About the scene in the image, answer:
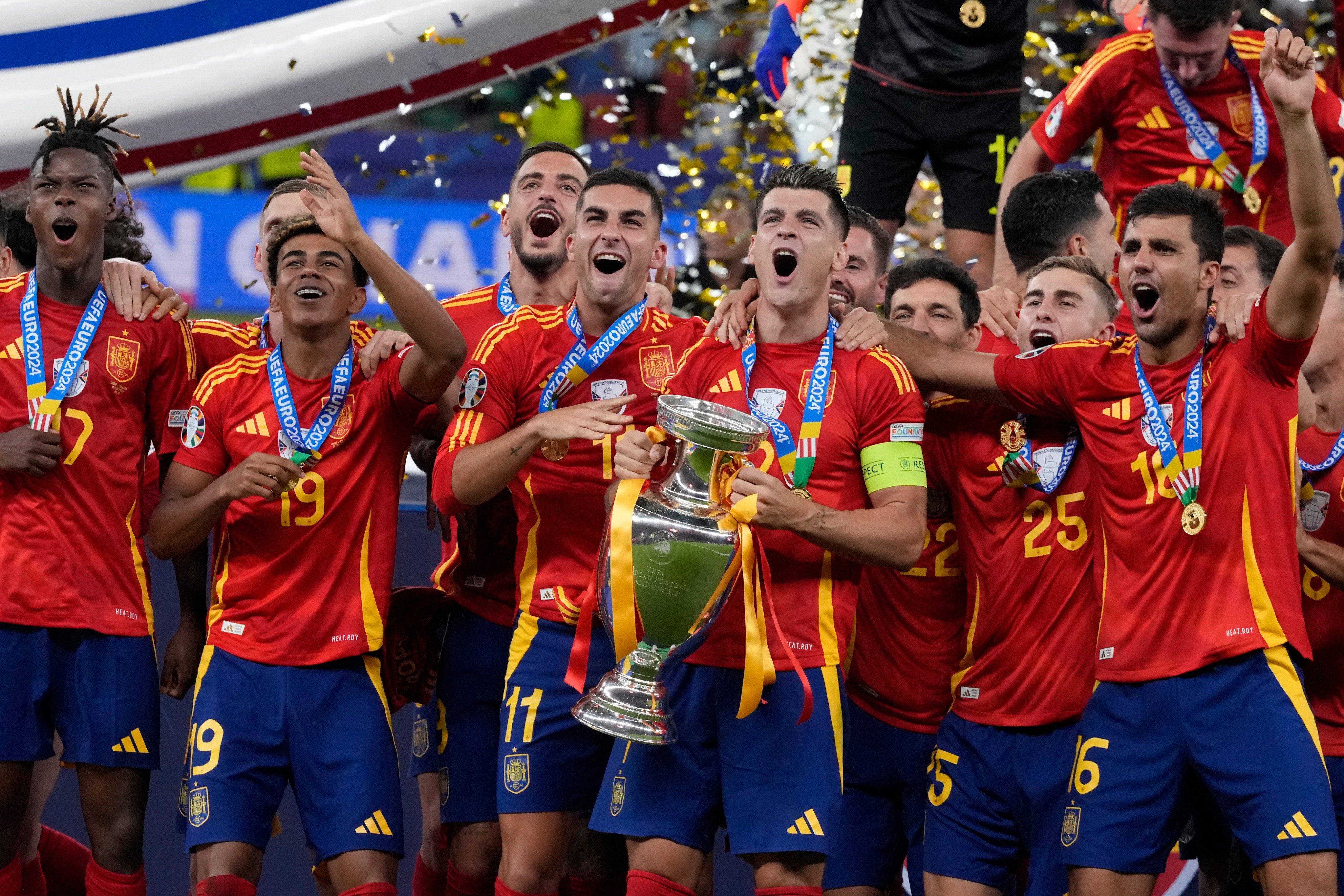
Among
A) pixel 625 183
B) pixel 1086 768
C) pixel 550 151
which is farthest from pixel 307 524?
pixel 1086 768

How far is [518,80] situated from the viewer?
33.8 ft

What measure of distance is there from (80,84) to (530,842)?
4096 millimetres

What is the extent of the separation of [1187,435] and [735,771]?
141 cm

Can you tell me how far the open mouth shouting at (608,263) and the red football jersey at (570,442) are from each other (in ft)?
0.62

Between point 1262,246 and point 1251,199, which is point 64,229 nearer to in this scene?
point 1262,246

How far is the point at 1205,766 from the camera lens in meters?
3.82

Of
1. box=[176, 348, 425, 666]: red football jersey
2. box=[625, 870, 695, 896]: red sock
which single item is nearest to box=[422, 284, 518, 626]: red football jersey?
box=[176, 348, 425, 666]: red football jersey

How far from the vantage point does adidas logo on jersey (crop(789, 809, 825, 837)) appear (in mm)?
3836

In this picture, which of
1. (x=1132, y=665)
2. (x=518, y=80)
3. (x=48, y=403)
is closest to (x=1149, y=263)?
(x=1132, y=665)

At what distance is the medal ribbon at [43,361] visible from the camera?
178 inches

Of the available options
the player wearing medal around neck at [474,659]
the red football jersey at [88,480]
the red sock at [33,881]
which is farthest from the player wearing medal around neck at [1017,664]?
the red sock at [33,881]

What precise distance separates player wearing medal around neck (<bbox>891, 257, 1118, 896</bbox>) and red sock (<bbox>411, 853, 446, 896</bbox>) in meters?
1.66

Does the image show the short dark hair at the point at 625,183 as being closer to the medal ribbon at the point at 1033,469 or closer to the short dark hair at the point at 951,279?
the short dark hair at the point at 951,279

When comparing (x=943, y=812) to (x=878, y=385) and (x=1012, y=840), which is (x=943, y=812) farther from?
(x=878, y=385)
